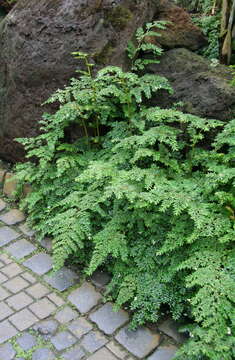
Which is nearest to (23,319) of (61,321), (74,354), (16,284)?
(61,321)

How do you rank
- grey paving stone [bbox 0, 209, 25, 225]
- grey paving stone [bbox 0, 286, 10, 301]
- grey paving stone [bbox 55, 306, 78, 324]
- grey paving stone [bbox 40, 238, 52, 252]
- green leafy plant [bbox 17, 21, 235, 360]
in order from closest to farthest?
1. green leafy plant [bbox 17, 21, 235, 360]
2. grey paving stone [bbox 55, 306, 78, 324]
3. grey paving stone [bbox 0, 286, 10, 301]
4. grey paving stone [bbox 40, 238, 52, 252]
5. grey paving stone [bbox 0, 209, 25, 225]

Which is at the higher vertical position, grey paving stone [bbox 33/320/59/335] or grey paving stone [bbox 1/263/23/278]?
grey paving stone [bbox 33/320/59/335]

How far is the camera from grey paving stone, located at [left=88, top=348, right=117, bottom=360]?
3307 millimetres

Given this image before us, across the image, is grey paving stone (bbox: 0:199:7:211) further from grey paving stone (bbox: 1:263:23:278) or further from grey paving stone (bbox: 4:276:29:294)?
grey paving stone (bbox: 4:276:29:294)

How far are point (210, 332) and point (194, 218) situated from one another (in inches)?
31.3

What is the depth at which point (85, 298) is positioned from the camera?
3.83 meters

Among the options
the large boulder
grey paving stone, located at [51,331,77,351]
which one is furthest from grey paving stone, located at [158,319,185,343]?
the large boulder

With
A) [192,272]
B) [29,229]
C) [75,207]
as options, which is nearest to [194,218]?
Answer: [192,272]

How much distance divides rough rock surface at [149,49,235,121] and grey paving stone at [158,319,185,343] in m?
1.91

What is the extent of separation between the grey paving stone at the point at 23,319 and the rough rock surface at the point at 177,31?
3.13m

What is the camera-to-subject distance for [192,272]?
3480 mm

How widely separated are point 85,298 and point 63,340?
1.51 feet

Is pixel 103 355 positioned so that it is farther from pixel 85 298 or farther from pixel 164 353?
pixel 85 298

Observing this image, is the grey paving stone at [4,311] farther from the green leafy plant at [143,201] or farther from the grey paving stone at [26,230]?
the grey paving stone at [26,230]
